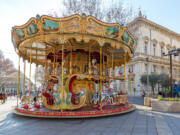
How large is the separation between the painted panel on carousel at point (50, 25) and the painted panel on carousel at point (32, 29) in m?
0.59

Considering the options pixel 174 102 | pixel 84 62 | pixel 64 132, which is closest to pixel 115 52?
pixel 84 62

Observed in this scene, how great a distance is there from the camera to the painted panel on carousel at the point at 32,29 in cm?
740

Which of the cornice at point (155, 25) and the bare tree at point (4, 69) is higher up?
the cornice at point (155, 25)

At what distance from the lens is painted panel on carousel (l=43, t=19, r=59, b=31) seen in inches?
275

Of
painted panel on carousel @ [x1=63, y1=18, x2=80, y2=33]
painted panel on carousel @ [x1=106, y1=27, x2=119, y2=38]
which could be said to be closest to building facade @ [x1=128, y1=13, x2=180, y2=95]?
painted panel on carousel @ [x1=106, y1=27, x2=119, y2=38]

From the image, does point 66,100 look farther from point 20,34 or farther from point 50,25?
point 20,34

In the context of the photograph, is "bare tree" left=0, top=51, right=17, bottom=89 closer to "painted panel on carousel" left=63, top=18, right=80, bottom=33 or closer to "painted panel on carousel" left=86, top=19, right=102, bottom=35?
"painted panel on carousel" left=63, top=18, right=80, bottom=33

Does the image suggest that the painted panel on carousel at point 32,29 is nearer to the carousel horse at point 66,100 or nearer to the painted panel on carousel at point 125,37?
the carousel horse at point 66,100

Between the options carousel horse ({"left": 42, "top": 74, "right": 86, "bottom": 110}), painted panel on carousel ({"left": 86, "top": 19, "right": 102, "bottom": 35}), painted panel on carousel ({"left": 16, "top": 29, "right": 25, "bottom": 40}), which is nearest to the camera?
painted panel on carousel ({"left": 86, "top": 19, "right": 102, "bottom": 35})

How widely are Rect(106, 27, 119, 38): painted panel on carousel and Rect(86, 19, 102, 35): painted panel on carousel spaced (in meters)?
0.53

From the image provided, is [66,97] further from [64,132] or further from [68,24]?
[68,24]

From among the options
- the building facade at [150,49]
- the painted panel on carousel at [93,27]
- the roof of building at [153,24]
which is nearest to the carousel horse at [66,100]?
the painted panel on carousel at [93,27]

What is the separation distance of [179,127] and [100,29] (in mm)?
5544

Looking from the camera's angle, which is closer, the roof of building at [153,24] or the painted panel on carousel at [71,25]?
the painted panel on carousel at [71,25]
